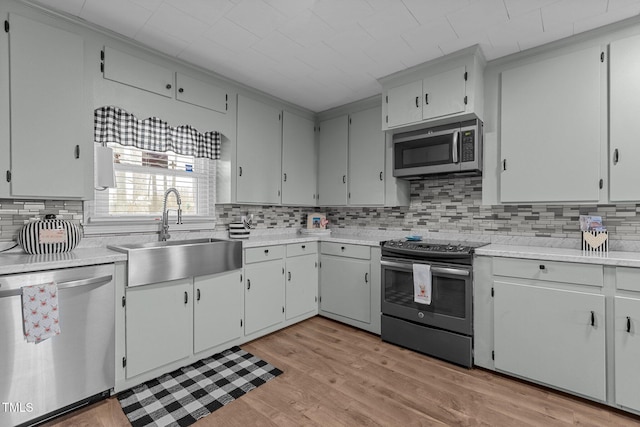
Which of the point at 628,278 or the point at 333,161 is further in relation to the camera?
the point at 333,161

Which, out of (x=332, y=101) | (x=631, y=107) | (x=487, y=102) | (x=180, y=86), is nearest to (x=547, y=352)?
(x=631, y=107)

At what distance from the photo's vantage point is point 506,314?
2293 millimetres

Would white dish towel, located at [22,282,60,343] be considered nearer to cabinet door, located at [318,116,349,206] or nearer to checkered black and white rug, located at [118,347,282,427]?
checkered black and white rug, located at [118,347,282,427]

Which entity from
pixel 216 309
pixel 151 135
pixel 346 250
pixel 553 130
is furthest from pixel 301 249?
pixel 553 130

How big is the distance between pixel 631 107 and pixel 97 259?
Answer: 3546 mm

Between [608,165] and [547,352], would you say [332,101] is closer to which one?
[608,165]

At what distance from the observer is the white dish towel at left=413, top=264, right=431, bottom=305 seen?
2.59m

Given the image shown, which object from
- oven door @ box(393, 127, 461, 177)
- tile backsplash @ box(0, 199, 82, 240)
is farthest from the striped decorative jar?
oven door @ box(393, 127, 461, 177)

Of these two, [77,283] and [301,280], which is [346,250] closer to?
[301,280]

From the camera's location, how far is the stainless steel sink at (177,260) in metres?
2.09

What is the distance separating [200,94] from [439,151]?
2.18 meters

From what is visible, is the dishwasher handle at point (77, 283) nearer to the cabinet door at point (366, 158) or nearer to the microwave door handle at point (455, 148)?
the cabinet door at point (366, 158)

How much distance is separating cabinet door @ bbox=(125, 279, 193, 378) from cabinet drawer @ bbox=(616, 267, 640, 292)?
2.81 meters

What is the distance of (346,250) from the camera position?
327 centimetres
